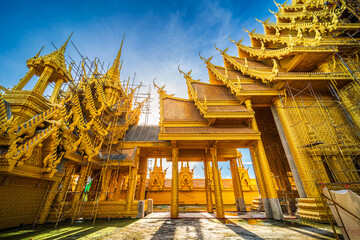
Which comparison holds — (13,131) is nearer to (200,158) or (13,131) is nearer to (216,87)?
(200,158)

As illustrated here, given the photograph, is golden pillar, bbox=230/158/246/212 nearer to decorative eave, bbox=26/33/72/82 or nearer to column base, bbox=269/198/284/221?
column base, bbox=269/198/284/221

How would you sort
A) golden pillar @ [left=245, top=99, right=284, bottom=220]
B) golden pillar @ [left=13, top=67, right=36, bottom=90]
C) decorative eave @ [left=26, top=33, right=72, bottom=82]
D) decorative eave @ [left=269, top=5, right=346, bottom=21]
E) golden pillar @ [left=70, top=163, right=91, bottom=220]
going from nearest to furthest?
golden pillar @ [left=245, top=99, right=284, bottom=220]
golden pillar @ [left=70, top=163, right=91, bottom=220]
golden pillar @ [left=13, top=67, right=36, bottom=90]
decorative eave @ [left=26, top=33, right=72, bottom=82]
decorative eave @ [left=269, top=5, right=346, bottom=21]

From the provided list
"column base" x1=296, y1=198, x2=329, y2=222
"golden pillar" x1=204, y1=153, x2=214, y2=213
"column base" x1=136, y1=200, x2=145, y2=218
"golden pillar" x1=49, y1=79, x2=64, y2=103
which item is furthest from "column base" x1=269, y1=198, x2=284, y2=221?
"golden pillar" x1=49, y1=79, x2=64, y2=103

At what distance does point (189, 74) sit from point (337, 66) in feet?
28.6

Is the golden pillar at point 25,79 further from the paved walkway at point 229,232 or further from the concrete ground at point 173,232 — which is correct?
the paved walkway at point 229,232

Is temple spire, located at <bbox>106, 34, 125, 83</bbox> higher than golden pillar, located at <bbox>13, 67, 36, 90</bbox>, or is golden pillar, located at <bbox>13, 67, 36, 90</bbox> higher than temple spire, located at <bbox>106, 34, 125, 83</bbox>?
temple spire, located at <bbox>106, 34, 125, 83</bbox>

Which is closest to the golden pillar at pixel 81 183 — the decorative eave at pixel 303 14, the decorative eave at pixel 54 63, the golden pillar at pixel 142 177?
the golden pillar at pixel 142 177

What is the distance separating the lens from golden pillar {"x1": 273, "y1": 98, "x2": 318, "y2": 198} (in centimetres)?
618

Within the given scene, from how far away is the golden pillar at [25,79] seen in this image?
312 inches

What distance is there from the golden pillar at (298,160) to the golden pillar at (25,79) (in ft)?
48.2

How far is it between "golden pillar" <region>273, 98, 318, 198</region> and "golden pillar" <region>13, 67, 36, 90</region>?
579 inches

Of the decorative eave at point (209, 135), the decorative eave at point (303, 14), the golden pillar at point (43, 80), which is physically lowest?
the decorative eave at point (209, 135)

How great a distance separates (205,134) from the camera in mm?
7504

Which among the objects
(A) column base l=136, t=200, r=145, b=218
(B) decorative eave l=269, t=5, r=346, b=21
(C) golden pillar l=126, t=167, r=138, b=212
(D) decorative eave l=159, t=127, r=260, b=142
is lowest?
(A) column base l=136, t=200, r=145, b=218
